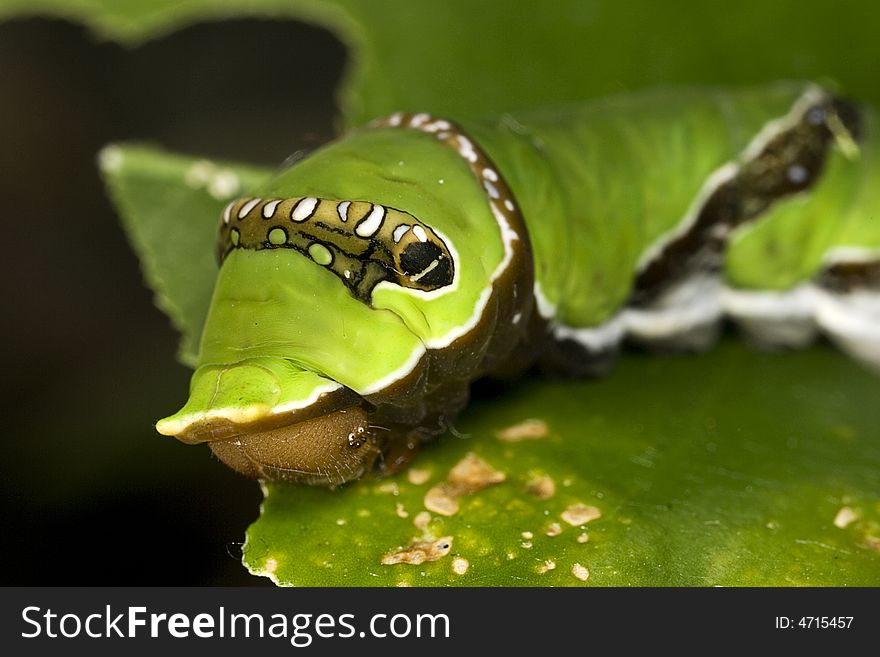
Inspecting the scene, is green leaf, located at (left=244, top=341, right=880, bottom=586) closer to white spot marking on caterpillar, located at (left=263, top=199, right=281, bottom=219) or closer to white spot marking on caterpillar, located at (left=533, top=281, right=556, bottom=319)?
white spot marking on caterpillar, located at (left=533, top=281, right=556, bottom=319)

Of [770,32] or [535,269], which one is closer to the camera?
[535,269]

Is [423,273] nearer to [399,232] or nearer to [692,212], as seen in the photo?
[399,232]

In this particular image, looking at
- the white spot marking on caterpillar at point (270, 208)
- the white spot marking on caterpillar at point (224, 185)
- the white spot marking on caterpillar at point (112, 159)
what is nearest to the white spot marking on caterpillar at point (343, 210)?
the white spot marking on caterpillar at point (270, 208)

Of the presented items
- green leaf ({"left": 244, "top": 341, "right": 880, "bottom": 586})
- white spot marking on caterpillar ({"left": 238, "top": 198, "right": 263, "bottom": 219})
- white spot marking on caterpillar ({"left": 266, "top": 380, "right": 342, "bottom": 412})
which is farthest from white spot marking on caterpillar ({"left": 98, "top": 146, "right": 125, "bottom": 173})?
white spot marking on caterpillar ({"left": 266, "top": 380, "right": 342, "bottom": 412})

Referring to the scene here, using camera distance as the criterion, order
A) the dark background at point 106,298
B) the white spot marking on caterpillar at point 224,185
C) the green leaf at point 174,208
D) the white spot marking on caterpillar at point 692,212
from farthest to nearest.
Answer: the dark background at point 106,298 → the white spot marking on caterpillar at point 224,185 → the white spot marking on caterpillar at point 692,212 → the green leaf at point 174,208

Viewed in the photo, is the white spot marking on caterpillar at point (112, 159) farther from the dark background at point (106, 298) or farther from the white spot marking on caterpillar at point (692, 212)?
the white spot marking on caterpillar at point (692, 212)

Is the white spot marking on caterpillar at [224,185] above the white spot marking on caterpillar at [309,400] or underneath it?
above

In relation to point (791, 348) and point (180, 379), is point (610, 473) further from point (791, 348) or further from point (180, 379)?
point (180, 379)
